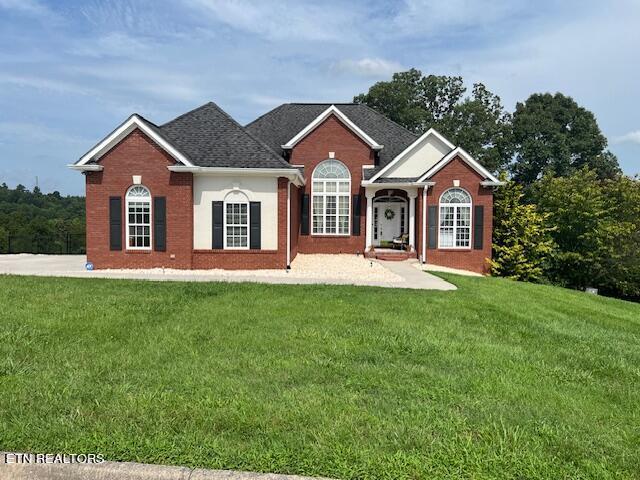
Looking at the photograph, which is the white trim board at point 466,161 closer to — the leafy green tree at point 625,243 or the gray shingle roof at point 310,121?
the gray shingle roof at point 310,121

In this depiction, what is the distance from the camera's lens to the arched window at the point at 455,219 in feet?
69.2

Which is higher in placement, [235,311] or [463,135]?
[463,135]

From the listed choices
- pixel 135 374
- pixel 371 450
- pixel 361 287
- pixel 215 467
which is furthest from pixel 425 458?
pixel 361 287

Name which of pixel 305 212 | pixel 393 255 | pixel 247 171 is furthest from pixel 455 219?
pixel 247 171

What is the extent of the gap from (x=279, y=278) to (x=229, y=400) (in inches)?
402

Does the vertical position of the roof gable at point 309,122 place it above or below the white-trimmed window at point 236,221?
above

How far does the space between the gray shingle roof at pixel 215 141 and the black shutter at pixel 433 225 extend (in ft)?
23.9

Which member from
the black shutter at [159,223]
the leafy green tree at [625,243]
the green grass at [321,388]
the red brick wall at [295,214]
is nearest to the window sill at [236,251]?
the black shutter at [159,223]

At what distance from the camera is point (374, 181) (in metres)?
22.5

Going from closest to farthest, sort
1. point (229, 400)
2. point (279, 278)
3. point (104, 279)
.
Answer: point (229, 400)
point (104, 279)
point (279, 278)

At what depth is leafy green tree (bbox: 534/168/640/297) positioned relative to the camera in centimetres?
2411

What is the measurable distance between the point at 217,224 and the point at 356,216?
805 centimetres

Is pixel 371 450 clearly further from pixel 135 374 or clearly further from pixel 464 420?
pixel 135 374

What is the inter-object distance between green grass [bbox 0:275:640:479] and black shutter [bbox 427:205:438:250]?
11.3 meters
